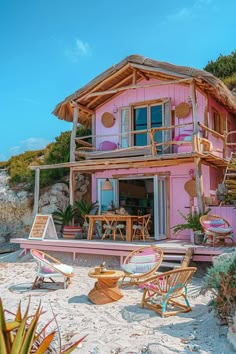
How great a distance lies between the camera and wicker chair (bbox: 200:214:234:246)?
888 cm

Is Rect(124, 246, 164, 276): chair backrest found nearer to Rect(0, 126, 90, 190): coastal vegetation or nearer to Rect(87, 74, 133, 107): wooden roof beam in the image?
Rect(87, 74, 133, 107): wooden roof beam

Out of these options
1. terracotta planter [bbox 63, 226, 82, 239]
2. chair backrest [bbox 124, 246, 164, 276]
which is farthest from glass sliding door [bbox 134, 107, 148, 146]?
chair backrest [bbox 124, 246, 164, 276]

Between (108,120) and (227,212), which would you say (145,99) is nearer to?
(108,120)

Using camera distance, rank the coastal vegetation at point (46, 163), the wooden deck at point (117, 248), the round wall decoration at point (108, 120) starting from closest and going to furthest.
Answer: the wooden deck at point (117, 248) → the round wall decoration at point (108, 120) → the coastal vegetation at point (46, 163)

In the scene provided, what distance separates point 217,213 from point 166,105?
173 inches

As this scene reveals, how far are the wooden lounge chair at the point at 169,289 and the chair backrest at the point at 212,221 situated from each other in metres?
3.31

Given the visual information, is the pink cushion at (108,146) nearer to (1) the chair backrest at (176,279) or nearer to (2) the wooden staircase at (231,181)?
(2) the wooden staircase at (231,181)

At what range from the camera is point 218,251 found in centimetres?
849

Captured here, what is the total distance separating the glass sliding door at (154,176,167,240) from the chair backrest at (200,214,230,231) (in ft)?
7.59

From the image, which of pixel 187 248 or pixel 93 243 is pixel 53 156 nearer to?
pixel 93 243

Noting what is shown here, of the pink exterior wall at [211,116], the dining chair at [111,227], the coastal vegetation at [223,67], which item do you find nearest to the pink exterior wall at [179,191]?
the pink exterior wall at [211,116]

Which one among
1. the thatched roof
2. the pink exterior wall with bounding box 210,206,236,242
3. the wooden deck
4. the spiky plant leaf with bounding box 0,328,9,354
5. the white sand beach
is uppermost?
the thatched roof

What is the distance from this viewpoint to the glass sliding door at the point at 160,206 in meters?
11.5

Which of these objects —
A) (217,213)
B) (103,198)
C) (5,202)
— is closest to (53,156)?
(5,202)
